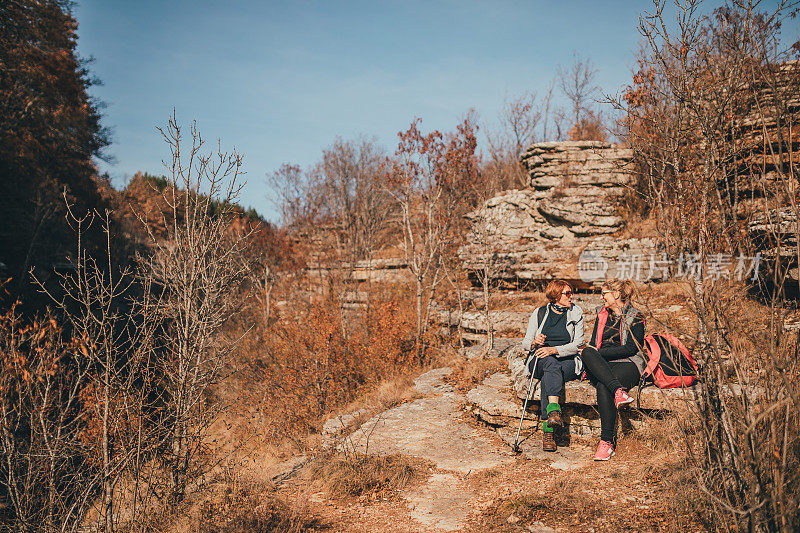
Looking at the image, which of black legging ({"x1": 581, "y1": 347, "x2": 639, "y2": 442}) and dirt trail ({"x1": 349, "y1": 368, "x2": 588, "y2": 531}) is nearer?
dirt trail ({"x1": 349, "y1": 368, "x2": 588, "y2": 531})

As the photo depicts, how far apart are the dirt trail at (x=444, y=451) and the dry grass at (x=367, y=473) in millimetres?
178

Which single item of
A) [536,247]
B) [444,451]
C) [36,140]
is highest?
[36,140]

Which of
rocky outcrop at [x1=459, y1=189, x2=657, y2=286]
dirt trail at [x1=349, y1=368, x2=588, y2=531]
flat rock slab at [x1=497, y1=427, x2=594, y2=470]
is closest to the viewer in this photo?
dirt trail at [x1=349, y1=368, x2=588, y2=531]

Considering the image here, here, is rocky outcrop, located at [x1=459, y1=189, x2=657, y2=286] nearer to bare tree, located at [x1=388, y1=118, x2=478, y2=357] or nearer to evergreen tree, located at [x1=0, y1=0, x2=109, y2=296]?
bare tree, located at [x1=388, y1=118, x2=478, y2=357]

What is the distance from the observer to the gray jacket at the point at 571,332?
586 cm

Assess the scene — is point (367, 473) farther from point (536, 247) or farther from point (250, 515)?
point (536, 247)

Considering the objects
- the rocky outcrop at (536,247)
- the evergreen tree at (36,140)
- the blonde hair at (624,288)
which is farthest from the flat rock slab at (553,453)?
the evergreen tree at (36,140)

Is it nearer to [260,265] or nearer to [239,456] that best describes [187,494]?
[239,456]

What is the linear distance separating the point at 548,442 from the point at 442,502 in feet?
5.22

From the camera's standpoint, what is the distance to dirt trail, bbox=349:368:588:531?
4.74 meters

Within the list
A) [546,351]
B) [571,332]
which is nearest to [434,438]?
[546,351]

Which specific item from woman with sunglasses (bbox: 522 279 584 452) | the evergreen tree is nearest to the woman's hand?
woman with sunglasses (bbox: 522 279 584 452)

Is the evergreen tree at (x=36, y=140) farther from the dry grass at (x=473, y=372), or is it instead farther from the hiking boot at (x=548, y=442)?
the hiking boot at (x=548, y=442)

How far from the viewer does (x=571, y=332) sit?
6.05 metres
